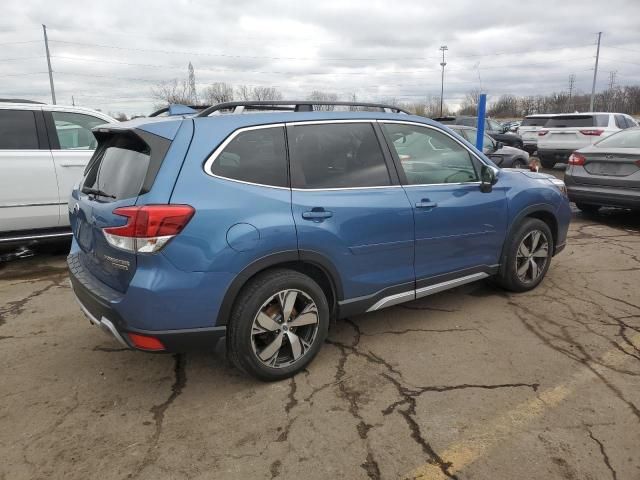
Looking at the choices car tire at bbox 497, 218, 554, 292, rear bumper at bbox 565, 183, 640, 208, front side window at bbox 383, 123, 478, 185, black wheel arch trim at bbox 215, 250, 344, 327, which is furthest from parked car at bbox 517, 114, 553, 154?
black wheel arch trim at bbox 215, 250, 344, 327

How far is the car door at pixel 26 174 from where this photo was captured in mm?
5289

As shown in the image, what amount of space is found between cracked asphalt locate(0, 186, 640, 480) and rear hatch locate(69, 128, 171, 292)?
763 millimetres

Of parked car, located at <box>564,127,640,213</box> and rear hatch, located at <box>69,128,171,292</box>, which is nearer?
rear hatch, located at <box>69,128,171,292</box>

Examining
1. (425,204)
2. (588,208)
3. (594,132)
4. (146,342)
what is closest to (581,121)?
(594,132)

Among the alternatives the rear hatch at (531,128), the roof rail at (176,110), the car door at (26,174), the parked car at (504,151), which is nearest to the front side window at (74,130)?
the car door at (26,174)

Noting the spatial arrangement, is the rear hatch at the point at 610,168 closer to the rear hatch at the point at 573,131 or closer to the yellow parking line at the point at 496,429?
the yellow parking line at the point at 496,429

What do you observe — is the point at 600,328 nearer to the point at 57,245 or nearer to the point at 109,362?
the point at 109,362

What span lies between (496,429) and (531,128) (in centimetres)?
1823

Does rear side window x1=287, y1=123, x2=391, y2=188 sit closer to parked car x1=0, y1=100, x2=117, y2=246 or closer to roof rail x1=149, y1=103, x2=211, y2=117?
roof rail x1=149, y1=103, x2=211, y2=117

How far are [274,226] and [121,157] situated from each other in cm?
110

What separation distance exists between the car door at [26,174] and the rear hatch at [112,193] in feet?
8.18

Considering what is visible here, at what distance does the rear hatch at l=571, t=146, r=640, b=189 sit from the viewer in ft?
23.4

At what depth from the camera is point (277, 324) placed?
302cm

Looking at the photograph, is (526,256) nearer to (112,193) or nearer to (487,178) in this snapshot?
(487,178)
